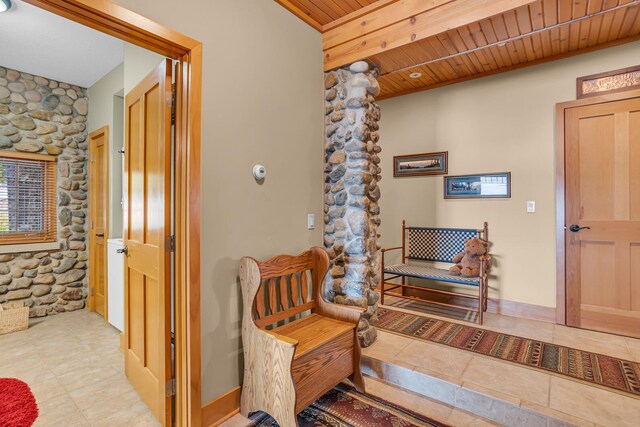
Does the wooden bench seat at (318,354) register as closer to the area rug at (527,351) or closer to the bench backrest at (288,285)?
the bench backrest at (288,285)

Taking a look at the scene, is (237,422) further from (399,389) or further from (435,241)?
(435,241)

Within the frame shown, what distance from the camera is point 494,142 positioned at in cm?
352

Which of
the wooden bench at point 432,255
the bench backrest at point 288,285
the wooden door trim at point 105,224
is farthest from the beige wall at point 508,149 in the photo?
the wooden door trim at point 105,224

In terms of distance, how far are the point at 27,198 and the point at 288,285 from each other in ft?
11.8

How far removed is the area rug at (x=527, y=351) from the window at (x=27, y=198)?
164 inches

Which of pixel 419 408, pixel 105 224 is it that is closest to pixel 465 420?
pixel 419 408

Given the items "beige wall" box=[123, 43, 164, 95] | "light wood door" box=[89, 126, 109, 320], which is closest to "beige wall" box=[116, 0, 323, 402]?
"beige wall" box=[123, 43, 164, 95]

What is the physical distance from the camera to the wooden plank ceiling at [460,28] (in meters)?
2.09

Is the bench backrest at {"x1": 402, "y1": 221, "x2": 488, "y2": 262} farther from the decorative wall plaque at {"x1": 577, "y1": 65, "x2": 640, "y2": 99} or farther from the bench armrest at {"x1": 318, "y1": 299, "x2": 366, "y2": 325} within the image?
the bench armrest at {"x1": 318, "y1": 299, "x2": 366, "y2": 325}

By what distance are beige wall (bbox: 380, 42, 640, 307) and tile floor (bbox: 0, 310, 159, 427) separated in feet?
11.4

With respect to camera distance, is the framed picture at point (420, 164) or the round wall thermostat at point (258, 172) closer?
the round wall thermostat at point (258, 172)

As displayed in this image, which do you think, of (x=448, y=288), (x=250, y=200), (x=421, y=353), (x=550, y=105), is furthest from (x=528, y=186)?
(x=250, y=200)

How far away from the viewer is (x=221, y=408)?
1.91 meters

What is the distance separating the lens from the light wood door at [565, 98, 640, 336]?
110 inches
